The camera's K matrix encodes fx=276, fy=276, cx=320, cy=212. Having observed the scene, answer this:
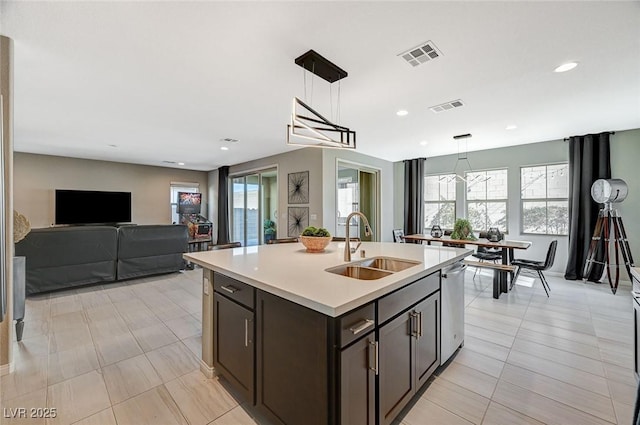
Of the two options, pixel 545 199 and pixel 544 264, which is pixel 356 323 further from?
pixel 545 199

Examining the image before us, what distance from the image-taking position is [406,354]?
169 centimetres

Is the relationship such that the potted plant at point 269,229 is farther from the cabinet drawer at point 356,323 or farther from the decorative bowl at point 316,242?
the cabinet drawer at point 356,323

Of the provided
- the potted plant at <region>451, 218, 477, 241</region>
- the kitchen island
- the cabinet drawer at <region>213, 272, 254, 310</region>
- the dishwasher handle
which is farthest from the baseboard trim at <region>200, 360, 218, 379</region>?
the potted plant at <region>451, 218, 477, 241</region>

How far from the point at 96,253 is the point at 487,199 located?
7.66 m

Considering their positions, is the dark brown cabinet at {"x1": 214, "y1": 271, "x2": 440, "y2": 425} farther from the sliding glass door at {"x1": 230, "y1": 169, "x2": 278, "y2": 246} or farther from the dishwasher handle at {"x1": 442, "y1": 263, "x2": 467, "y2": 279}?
the sliding glass door at {"x1": 230, "y1": 169, "x2": 278, "y2": 246}

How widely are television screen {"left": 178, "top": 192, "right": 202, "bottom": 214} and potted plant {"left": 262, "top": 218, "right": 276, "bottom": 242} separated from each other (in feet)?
10.2

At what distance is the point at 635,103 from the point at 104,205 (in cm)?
1059

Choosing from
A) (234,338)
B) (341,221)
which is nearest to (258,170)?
(341,221)

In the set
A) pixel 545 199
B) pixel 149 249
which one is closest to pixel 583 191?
pixel 545 199

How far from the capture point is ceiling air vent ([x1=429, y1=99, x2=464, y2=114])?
3410 millimetres

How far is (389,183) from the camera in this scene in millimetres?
7570

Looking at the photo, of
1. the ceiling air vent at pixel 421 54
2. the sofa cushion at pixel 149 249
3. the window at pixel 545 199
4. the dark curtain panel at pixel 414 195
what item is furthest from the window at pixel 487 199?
the sofa cushion at pixel 149 249

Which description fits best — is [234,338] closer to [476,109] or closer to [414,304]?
[414,304]

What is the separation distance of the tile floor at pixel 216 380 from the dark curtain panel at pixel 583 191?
4.79 feet
